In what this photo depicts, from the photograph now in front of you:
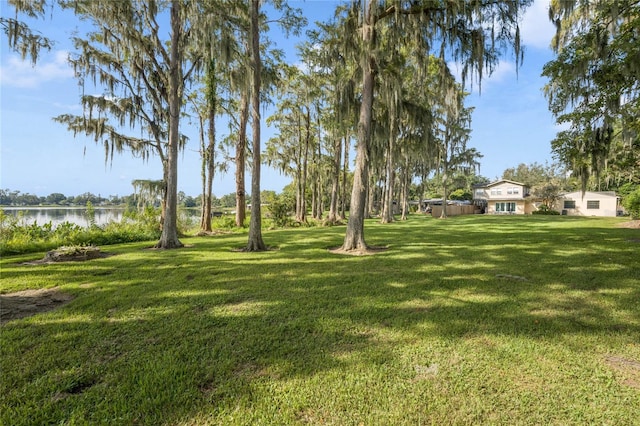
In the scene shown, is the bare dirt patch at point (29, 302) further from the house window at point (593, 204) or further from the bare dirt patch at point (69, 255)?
the house window at point (593, 204)

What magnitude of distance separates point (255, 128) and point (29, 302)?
6.06 metres

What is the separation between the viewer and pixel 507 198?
1454 inches

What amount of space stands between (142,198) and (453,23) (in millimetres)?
13536

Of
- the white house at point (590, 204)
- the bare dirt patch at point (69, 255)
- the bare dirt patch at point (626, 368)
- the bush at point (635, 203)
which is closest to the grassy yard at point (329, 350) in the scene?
the bare dirt patch at point (626, 368)

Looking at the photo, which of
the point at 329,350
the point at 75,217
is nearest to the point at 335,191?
the point at 75,217

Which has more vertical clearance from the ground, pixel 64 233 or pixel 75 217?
pixel 75 217

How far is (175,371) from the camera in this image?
2.42 meters

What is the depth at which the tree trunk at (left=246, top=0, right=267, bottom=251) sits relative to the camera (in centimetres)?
812

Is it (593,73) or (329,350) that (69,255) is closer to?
(329,350)

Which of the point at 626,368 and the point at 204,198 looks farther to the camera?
the point at 204,198

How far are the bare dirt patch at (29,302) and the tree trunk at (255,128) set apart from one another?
441 centimetres

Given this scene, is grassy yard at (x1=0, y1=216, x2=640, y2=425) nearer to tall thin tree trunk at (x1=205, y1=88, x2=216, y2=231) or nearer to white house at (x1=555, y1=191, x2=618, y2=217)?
tall thin tree trunk at (x1=205, y1=88, x2=216, y2=231)

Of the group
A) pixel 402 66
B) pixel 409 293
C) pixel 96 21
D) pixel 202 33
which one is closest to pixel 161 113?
pixel 96 21

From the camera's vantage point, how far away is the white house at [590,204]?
29797 mm
